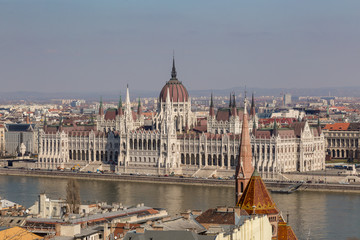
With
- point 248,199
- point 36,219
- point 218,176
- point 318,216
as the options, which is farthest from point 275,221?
point 218,176

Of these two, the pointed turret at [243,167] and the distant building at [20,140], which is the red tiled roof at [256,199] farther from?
the distant building at [20,140]

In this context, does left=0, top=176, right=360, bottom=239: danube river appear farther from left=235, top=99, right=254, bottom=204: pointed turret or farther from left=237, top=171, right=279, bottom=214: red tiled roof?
left=237, top=171, right=279, bottom=214: red tiled roof

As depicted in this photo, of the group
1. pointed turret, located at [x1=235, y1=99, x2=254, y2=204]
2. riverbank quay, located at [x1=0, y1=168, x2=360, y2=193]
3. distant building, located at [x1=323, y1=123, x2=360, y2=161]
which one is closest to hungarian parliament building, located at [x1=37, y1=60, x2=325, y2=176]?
riverbank quay, located at [x1=0, y1=168, x2=360, y2=193]

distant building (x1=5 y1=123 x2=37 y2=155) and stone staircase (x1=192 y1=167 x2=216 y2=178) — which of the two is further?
distant building (x1=5 y1=123 x2=37 y2=155)

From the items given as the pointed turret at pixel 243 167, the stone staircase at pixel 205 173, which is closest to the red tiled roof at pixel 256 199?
the pointed turret at pixel 243 167

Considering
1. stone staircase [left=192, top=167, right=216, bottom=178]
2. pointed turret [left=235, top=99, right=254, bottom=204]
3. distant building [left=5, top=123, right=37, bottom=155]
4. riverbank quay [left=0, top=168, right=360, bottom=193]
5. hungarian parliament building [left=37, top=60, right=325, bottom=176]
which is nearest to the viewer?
pointed turret [left=235, top=99, right=254, bottom=204]

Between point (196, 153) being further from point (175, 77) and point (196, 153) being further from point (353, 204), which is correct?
point (353, 204)
